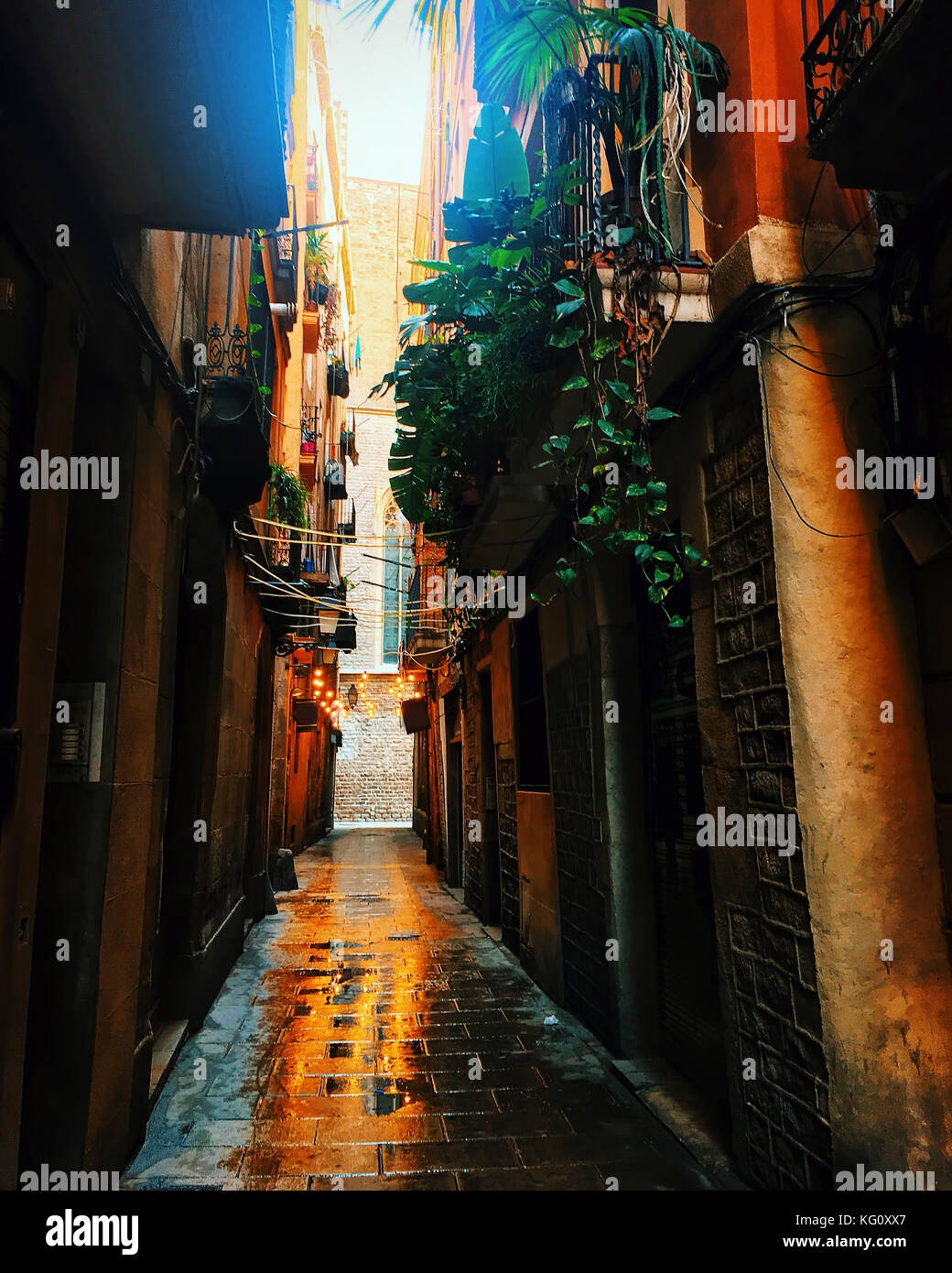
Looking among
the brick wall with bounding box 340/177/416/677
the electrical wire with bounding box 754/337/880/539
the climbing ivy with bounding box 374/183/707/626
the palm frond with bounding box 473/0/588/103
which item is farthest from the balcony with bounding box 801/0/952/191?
the brick wall with bounding box 340/177/416/677

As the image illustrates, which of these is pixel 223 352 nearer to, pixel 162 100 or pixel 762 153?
pixel 162 100

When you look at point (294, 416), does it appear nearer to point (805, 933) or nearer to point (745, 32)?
point (745, 32)

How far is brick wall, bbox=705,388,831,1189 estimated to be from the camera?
10.9 ft

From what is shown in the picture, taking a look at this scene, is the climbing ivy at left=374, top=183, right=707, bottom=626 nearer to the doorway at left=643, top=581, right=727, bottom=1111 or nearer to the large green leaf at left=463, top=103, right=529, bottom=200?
the large green leaf at left=463, top=103, right=529, bottom=200

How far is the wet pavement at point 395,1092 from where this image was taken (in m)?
3.92

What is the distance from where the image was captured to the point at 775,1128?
3512mm

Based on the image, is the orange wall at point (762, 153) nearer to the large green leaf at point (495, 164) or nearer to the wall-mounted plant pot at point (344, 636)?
the large green leaf at point (495, 164)

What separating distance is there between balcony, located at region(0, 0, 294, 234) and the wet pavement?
4.72 meters

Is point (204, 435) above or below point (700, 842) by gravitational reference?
above

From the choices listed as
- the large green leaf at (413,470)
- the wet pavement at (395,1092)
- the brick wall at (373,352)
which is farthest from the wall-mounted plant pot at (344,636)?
the brick wall at (373,352)

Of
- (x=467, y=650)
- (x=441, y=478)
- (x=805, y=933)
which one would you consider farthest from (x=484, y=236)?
(x=467, y=650)

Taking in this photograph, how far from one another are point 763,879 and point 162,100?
13.9 ft

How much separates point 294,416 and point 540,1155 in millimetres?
11447

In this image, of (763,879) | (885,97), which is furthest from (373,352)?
(763,879)
